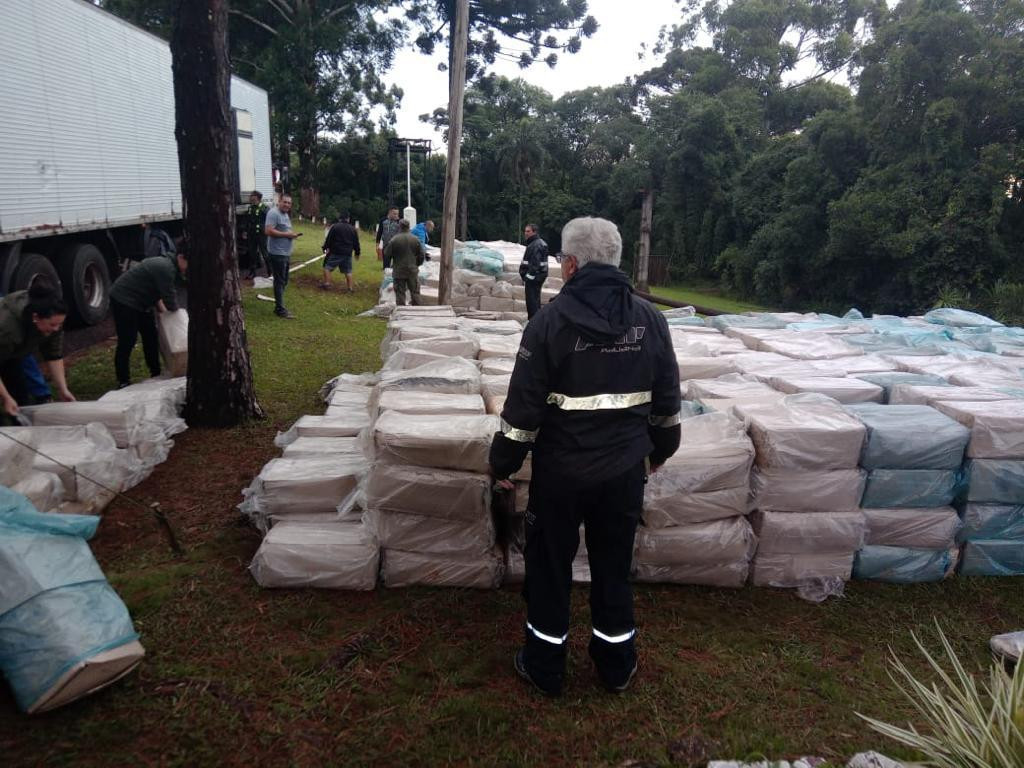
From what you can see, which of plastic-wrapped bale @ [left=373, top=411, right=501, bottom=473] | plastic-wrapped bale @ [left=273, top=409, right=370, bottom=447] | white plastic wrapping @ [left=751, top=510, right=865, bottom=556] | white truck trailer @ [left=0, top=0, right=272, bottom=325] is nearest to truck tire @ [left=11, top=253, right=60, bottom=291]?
white truck trailer @ [left=0, top=0, right=272, bottom=325]

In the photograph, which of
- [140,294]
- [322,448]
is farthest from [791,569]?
[140,294]

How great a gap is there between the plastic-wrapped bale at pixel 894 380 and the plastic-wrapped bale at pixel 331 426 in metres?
3.35

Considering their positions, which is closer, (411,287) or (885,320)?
(885,320)

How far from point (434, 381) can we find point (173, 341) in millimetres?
2944

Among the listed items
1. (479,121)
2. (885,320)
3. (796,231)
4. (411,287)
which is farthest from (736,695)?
(479,121)

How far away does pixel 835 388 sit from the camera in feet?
14.3

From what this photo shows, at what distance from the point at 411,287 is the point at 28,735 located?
30.6 feet

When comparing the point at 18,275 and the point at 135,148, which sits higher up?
the point at 135,148

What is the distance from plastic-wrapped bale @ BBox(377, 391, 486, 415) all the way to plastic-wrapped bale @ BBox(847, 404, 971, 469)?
2.09 m

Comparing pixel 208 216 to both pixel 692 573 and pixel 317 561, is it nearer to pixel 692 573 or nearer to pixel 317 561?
pixel 317 561

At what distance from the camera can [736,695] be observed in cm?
→ 288

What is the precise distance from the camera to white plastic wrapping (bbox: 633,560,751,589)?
363 centimetres

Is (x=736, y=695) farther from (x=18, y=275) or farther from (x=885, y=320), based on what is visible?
(x=18, y=275)

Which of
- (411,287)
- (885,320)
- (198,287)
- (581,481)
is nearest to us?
(581,481)
